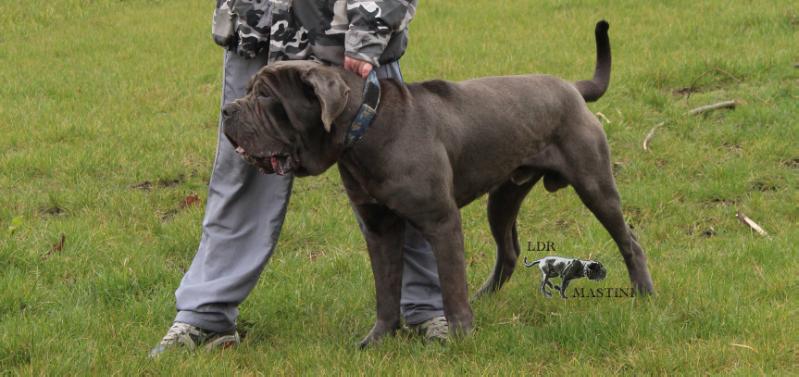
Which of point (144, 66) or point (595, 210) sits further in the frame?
point (144, 66)

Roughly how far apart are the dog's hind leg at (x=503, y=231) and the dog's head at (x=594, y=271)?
49 centimetres

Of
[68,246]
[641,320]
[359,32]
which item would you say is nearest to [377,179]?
[359,32]

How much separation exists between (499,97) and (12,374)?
7.90 feet

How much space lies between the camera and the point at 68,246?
5.98 meters

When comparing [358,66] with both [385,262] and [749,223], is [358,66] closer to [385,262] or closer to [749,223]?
[385,262]

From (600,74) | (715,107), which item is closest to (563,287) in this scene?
(600,74)

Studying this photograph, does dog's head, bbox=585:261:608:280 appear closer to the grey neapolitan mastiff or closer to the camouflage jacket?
the grey neapolitan mastiff

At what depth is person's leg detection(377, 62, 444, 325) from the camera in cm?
498

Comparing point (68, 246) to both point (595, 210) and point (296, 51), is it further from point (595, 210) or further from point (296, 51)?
point (595, 210)

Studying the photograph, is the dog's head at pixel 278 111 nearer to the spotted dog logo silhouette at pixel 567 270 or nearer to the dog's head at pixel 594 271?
the spotted dog logo silhouette at pixel 567 270

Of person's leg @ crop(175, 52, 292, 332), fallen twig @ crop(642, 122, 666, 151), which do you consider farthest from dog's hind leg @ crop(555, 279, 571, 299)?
fallen twig @ crop(642, 122, 666, 151)

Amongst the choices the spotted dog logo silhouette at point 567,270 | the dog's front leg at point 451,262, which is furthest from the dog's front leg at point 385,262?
the spotted dog logo silhouette at point 567,270

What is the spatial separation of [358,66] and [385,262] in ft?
3.26

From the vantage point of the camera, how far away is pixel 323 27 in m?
4.35
